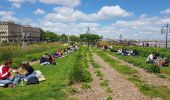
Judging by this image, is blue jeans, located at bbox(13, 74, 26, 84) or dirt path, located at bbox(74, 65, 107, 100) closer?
dirt path, located at bbox(74, 65, 107, 100)

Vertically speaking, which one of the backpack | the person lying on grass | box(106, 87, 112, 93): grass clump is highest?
the person lying on grass

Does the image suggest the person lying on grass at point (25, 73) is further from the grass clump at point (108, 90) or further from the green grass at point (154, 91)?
the green grass at point (154, 91)

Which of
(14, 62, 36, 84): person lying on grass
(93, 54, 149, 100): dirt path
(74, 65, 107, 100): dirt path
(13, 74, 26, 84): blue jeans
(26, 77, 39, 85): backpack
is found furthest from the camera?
(14, 62, 36, 84): person lying on grass

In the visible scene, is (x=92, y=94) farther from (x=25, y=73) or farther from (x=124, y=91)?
(x=25, y=73)

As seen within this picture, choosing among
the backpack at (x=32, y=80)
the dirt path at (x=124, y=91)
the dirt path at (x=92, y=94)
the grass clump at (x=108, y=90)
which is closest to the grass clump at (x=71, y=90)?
the dirt path at (x=92, y=94)

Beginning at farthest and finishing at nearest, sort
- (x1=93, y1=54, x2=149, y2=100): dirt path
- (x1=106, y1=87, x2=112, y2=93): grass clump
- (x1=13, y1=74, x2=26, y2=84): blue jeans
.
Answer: (x1=13, y1=74, x2=26, y2=84): blue jeans < (x1=106, y1=87, x2=112, y2=93): grass clump < (x1=93, y1=54, x2=149, y2=100): dirt path

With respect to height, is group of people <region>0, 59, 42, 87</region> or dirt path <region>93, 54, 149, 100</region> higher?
group of people <region>0, 59, 42, 87</region>

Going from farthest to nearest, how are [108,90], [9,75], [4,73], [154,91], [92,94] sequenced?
[9,75] < [4,73] < [154,91] < [108,90] < [92,94]

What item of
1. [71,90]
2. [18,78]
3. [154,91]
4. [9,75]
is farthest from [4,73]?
[154,91]

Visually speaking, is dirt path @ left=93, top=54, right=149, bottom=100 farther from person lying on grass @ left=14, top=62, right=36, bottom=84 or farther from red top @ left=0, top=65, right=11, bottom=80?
red top @ left=0, top=65, right=11, bottom=80

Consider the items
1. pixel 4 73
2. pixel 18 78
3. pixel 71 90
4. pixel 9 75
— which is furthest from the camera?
pixel 9 75

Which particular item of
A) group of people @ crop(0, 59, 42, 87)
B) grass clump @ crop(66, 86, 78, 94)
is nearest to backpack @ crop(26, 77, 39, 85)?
group of people @ crop(0, 59, 42, 87)

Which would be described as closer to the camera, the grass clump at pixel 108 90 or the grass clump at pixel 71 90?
the grass clump at pixel 71 90

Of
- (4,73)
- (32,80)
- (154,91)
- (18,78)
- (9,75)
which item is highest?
(4,73)
